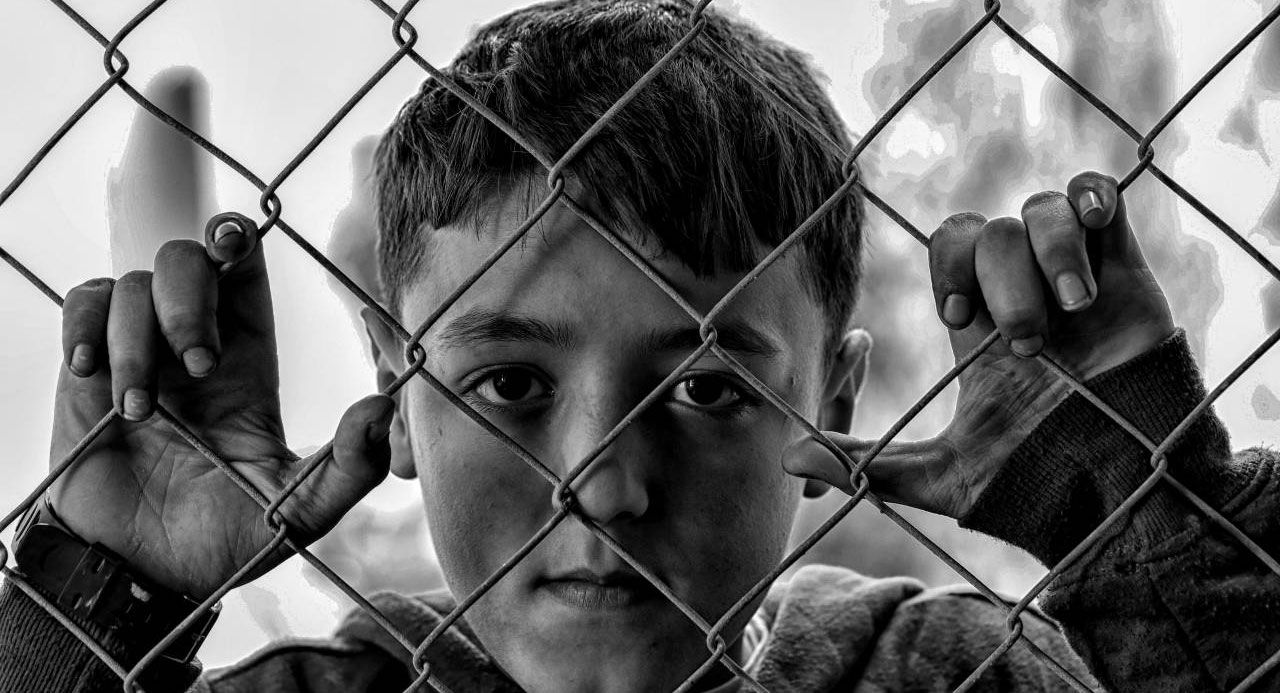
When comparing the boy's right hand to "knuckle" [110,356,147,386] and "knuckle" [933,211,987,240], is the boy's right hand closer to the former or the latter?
"knuckle" [110,356,147,386]

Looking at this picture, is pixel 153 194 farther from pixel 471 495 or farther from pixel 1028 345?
pixel 1028 345

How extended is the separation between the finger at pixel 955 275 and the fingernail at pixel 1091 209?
3.5 inches

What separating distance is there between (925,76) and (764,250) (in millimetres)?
517

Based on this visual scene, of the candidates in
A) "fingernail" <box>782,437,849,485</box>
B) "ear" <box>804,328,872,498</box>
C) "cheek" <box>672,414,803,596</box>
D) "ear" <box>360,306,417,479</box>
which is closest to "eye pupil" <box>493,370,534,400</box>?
"cheek" <box>672,414,803,596</box>

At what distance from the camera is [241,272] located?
1304mm

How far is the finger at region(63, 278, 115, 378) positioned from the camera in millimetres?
1233

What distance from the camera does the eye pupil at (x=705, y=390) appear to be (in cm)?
155

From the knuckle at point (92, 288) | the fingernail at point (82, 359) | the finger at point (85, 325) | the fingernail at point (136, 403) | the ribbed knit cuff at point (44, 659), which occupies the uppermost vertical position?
the knuckle at point (92, 288)

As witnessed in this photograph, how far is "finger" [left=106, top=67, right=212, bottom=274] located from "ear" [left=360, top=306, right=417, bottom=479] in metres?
0.33

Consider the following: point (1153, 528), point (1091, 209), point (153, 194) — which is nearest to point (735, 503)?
point (1153, 528)

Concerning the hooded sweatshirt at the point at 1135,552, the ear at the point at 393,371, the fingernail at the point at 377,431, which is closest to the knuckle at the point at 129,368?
the fingernail at the point at 377,431

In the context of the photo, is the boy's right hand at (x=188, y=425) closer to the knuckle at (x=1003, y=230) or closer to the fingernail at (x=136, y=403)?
the fingernail at (x=136, y=403)

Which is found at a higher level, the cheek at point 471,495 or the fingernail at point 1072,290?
the fingernail at point 1072,290

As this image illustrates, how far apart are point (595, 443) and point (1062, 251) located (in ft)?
1.76
